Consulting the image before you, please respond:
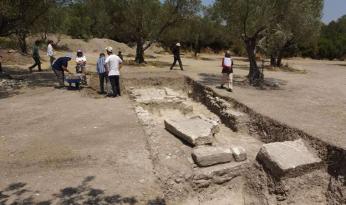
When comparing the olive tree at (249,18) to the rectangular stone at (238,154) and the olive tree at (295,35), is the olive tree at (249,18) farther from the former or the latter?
the rectangular stone at (238,154)

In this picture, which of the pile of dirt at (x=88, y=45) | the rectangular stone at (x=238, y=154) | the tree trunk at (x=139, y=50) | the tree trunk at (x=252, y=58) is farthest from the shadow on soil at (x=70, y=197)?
the pile of dirt at (x=88, y=45)

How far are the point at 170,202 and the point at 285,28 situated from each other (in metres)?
14.6


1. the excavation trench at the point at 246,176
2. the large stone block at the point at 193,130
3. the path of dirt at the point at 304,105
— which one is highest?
the path of dirt at the point at 304,105

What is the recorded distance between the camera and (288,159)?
8.68 metres

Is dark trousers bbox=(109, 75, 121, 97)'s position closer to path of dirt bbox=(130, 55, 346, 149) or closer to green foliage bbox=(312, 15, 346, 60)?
path of dirt bbox=(130, 55, 346, 149)

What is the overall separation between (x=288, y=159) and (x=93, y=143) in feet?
14.7

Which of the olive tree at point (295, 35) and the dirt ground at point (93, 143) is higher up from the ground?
the olive tree at point (295, 35)

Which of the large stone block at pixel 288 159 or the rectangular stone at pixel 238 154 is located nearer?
the large stone block at pixel 288 159

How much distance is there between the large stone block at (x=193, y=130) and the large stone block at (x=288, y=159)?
4.92ft

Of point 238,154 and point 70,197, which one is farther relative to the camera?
point 238,154

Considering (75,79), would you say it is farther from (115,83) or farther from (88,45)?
(88,45)

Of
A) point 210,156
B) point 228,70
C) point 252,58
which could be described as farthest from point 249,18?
point 210,156

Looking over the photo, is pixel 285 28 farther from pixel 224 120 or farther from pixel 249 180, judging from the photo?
pixel 249 180

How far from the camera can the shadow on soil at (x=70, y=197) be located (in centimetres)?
657
